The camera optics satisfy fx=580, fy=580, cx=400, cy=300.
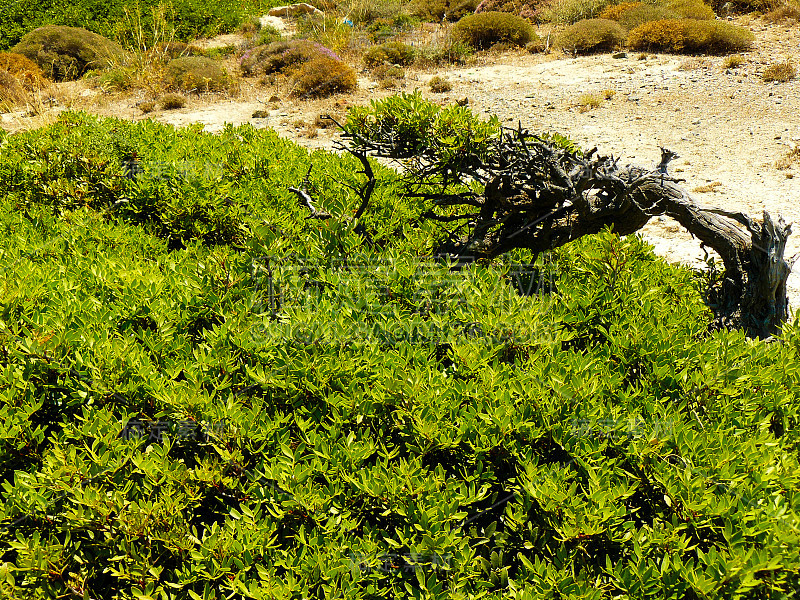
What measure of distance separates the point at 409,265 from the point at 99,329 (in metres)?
1.25

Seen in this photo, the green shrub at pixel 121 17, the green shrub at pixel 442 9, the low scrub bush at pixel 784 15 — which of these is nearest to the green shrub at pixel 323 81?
the green shrub at pixel 121 17

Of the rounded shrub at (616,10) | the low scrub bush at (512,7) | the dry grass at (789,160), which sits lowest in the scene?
the dry grass at (789,160)

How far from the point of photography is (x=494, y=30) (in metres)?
14.4

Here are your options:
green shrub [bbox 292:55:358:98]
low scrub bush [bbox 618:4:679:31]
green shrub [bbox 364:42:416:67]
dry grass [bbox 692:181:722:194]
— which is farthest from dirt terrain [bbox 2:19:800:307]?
low scrub bush [bbox 618:4:679:31]

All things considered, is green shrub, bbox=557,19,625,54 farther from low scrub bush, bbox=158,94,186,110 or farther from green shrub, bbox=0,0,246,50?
green shrub, bbox=0,0,246,50

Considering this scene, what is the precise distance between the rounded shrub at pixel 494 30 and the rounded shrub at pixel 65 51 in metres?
8.47

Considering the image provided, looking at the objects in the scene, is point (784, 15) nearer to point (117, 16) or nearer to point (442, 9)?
point (442, 9)

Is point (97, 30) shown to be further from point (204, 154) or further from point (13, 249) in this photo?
point (13, 249)

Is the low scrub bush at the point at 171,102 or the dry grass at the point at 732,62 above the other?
the low scrub bush at the point at 171,102

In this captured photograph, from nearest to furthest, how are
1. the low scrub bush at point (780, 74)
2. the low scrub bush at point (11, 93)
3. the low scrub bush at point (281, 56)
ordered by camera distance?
1. the low scrub bush at point (780, 74)
2. the low scrub bush at point (11, 93)
3. the low scrub bush at point (281, 56)

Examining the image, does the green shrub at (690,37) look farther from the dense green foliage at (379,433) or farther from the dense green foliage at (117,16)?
the dense green foliage at (117,16)

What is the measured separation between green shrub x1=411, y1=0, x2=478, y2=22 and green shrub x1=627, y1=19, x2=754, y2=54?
6.71 metres

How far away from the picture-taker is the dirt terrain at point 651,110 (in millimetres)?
6801

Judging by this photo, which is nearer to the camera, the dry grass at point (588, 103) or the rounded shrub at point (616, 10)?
the dry grass at point (588, 103)
